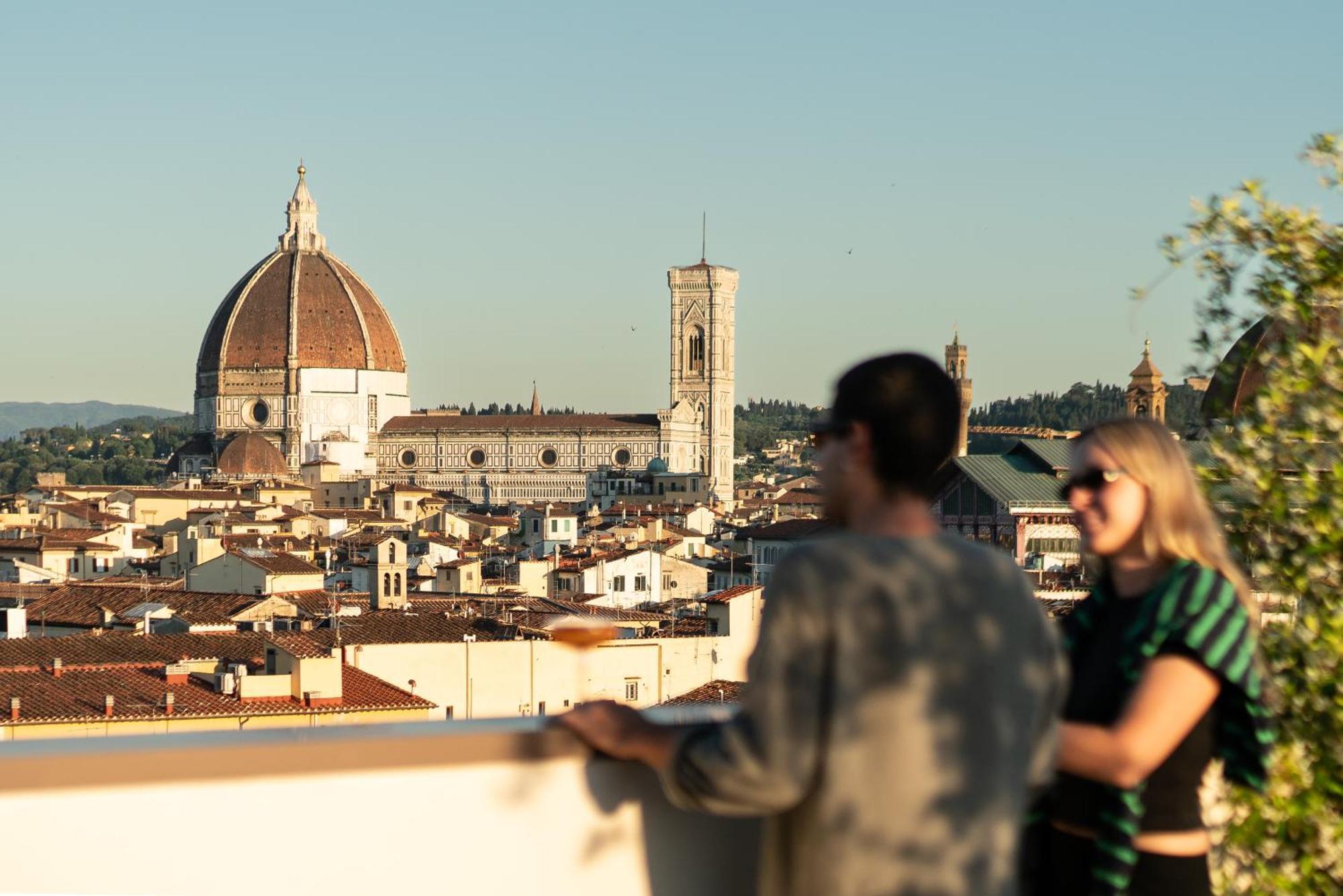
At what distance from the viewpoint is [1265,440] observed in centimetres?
270

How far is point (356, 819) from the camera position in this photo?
2.16 meters

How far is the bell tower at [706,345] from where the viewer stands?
96.5 meters

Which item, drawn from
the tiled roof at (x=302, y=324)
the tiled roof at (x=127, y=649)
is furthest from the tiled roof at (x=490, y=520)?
the tiled roof at (x=127, y=649)

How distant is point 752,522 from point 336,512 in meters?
14.2

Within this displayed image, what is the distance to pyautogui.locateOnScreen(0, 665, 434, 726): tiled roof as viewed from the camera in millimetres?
15422

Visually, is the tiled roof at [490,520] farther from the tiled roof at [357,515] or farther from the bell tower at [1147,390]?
the bell tower at [1147,390]

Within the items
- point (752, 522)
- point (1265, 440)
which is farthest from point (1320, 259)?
point (752, 522)

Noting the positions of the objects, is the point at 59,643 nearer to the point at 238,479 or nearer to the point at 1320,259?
the point at 1320,259

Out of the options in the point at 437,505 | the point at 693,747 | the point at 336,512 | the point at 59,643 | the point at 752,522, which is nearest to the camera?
the point at 693,747

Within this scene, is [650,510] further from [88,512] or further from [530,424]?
[530,424]

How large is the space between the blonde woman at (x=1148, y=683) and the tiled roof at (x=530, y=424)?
87.8 metres

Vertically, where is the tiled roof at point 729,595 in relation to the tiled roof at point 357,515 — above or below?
below

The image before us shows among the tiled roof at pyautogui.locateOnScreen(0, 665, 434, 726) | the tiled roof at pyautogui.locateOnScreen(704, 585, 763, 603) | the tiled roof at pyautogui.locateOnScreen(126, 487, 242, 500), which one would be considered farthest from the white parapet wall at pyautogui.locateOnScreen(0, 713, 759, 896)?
Result: the tiled roof at pyautogui.locateOnScreen(126, 487, 242, 500)

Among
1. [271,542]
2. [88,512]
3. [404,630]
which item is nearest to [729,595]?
[404,630]
